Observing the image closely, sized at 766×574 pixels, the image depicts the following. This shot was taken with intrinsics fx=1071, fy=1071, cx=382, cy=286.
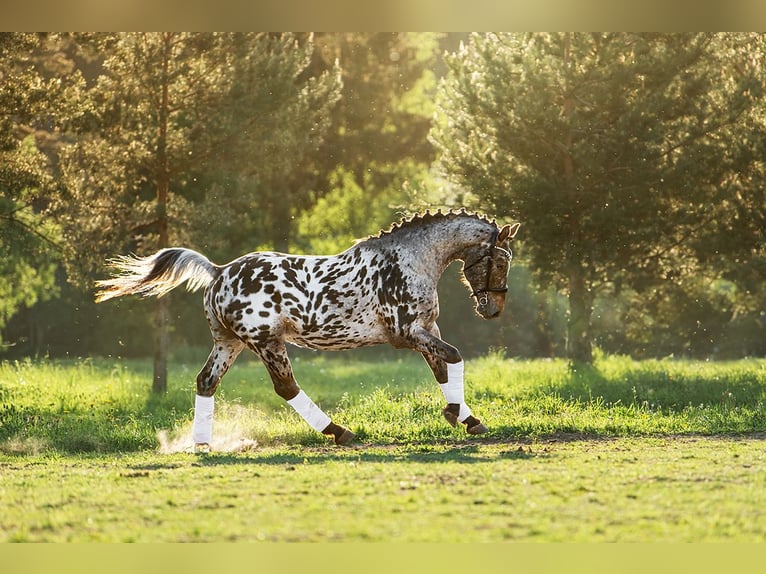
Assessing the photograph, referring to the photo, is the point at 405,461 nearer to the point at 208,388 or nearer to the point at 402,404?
the point at 208,388

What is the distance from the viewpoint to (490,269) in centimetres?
962

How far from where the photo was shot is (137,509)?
6668 millimetres

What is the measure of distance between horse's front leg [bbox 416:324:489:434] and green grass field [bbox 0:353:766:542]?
10.3 inches

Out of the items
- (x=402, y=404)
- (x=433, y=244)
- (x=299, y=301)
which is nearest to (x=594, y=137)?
(x=402, y=404)

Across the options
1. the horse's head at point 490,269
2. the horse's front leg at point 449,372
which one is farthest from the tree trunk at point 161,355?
the horse's head at point 490,269

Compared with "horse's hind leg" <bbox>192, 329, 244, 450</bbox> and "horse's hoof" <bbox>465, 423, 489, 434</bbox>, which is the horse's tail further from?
"horse's hoof" <bbox>465, 423, 489, 434</bbox>

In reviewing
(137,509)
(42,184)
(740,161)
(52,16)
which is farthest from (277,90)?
(137,509)

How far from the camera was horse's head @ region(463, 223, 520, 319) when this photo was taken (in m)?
9.58

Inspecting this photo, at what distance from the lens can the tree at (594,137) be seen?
1432cm

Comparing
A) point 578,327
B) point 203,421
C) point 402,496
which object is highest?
point 578,327

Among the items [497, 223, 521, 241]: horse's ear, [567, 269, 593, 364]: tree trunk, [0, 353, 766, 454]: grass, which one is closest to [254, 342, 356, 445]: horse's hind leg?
[0, 353, 766, 454]: grass

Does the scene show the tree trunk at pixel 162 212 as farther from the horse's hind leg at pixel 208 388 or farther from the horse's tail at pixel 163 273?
the horse's hind leg at pixel 208 388

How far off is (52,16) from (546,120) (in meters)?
6.98

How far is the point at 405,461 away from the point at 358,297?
1.78 metres
